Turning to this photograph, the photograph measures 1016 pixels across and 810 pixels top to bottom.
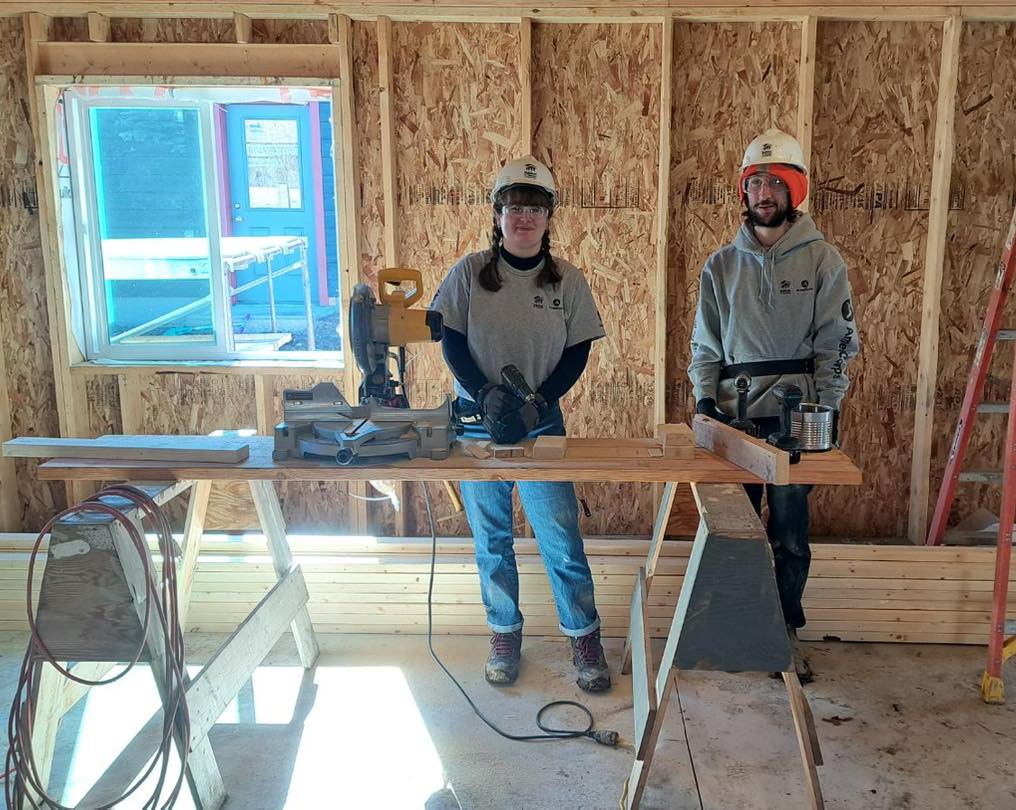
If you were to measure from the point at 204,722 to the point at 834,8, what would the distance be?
393 centimetres

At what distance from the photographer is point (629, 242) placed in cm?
410

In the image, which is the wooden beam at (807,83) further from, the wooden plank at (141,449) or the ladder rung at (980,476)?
the wooden plank at (141,449)

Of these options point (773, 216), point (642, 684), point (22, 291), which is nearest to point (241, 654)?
point (642, 684)

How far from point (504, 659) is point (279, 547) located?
1.01m

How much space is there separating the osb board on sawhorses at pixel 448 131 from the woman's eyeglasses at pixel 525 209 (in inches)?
48.7

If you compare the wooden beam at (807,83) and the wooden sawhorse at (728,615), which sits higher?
the wooden beam at (807,83)

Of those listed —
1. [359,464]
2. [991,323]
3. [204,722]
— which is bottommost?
[204,722]

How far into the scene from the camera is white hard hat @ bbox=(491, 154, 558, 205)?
286 centimetres

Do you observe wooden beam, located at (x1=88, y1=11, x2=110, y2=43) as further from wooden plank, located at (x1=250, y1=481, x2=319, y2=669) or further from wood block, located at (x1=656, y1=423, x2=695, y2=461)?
wood block, located at (x1=656, y1=423, x2=695, y2=461)

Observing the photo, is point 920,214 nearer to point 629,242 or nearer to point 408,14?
point 629,242

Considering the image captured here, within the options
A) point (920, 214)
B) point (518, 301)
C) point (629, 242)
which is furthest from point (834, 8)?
point (518, 301)

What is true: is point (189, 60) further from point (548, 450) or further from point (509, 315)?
point (548, 450)

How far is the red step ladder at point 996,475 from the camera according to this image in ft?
10.2

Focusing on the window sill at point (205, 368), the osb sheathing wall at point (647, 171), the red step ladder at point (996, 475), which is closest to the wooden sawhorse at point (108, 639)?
the window sill at point (205, 368)
